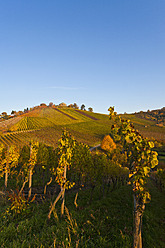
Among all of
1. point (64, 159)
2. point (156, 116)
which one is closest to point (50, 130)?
point (64, 159)

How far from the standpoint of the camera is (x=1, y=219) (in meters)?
8.44

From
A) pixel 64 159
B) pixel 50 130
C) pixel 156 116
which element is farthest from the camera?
pixel 156 116

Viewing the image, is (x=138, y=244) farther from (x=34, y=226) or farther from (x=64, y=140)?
(x=64, y=140)

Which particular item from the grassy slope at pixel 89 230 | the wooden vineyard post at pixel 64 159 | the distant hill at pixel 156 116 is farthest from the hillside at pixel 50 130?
the grassy slope at pixel 89 230

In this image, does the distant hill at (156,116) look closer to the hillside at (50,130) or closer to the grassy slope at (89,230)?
the hillside at (50,130)

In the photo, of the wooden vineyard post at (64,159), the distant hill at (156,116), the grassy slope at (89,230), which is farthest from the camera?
the distant hill at (156,116)

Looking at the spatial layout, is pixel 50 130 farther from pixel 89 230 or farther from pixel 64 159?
pixel 89 230

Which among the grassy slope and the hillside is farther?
the hillside

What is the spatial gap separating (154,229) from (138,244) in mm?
4260

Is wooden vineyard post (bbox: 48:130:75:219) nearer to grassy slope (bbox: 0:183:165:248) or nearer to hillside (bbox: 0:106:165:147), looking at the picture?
grassy slope (bbox: 0:183:165:248)

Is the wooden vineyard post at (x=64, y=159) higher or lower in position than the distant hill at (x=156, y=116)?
lower

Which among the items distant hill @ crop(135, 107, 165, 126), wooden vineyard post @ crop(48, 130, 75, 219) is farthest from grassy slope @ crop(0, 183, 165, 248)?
Answer: distant hill @ crop(135, 107, 165, 126)

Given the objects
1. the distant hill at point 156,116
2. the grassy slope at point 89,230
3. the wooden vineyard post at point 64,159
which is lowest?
the grassy slope at point 89,230

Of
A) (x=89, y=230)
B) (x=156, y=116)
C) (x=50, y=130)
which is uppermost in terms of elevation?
(x=156, y=116)
